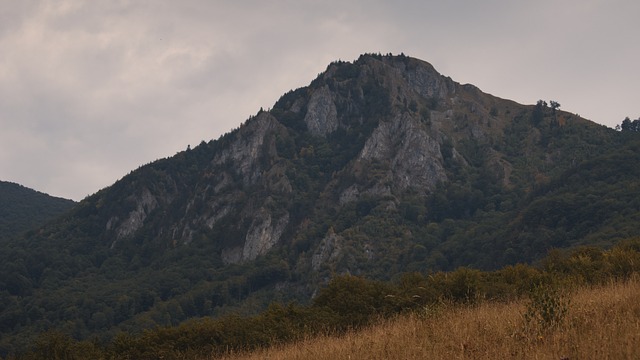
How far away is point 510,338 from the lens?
10.7 meters

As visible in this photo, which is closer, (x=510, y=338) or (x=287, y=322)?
(x=510, y=338)

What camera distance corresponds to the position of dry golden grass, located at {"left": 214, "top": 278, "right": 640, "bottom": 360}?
30.5 feet

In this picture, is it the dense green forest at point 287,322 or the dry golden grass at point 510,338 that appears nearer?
the dry golden grass at point 510,338

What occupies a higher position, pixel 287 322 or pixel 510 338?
pixel 510 338

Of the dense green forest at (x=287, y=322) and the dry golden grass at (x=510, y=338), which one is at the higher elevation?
the dry golden grass at (x=510, y=338)

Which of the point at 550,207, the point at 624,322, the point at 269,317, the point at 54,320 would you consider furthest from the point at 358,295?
the point at 54,320

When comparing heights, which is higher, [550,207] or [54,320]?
[550,207]

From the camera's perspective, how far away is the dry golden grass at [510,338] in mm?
9289

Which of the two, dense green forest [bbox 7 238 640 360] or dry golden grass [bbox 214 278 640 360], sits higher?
dry golden grass [bbox 214 278 640 360]

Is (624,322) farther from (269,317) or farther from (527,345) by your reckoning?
(269,317)

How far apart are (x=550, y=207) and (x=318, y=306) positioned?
154241 mm

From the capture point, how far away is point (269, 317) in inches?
1332

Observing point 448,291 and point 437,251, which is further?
point 437,251

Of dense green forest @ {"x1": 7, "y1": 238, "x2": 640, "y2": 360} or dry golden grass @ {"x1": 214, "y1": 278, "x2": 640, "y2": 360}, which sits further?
dense green forest @ {"x1": 7, "y1": 238, "x2": 640, "y2": 360}
